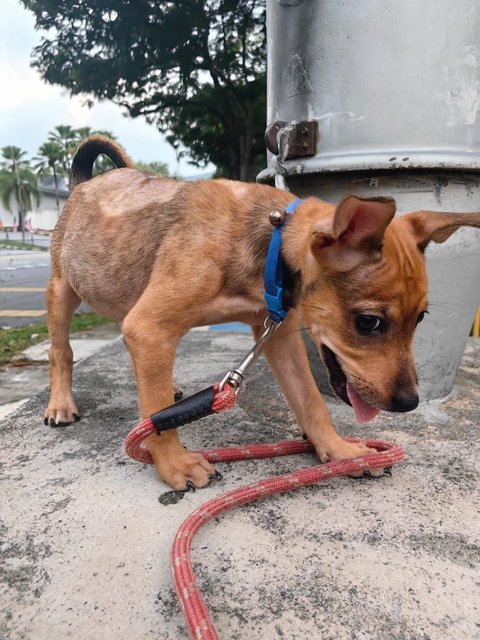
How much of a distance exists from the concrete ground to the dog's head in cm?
50

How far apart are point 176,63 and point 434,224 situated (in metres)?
9.21

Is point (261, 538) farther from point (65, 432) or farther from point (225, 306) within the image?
point (65, 432)

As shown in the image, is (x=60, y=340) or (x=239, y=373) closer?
(x=239, y=373)

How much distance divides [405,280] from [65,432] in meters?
2.18

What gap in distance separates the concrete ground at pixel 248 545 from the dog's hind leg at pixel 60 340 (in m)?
0.32

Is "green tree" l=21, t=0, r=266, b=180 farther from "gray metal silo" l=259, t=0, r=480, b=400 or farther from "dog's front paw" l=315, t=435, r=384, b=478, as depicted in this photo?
"dog's front paw" l=315, t=435, r=384, b=478

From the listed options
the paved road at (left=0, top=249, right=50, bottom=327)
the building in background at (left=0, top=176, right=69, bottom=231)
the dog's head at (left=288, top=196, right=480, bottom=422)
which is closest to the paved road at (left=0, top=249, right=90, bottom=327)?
the paved road at (left=0, top=249, right=50, bottom=327)

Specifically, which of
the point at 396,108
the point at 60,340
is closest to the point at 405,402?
the point at 396,108

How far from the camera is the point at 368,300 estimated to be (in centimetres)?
206

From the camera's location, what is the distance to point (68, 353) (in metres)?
3.57

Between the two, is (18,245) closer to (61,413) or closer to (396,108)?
(61,413)

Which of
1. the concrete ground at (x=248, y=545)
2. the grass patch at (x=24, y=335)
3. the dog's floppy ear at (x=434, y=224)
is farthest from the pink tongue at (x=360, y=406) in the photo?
the grass patch at (x=24, y=335)

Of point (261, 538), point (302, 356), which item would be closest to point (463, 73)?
point (302, 356)

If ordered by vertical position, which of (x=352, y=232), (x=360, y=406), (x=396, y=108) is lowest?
(x=360, y=406)
